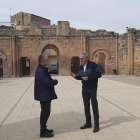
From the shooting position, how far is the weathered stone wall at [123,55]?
75.2 ft

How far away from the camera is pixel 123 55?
77.0 ft

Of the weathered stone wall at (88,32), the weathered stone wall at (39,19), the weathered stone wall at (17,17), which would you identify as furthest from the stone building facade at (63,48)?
the weathered stone wall at (17,17)

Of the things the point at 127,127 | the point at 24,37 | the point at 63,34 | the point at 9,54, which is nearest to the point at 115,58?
the point at 63,34

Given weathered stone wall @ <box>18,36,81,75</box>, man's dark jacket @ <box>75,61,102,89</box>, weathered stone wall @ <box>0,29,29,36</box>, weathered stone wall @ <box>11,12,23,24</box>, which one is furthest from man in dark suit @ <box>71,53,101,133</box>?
weathered stone wall @ <box>11,12,23,24</box>

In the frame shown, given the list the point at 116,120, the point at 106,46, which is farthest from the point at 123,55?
the point at 116,120

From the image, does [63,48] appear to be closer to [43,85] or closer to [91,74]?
[91,74]

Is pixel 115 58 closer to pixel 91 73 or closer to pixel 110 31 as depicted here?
pixel 110 31

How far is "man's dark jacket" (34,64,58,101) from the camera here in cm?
418

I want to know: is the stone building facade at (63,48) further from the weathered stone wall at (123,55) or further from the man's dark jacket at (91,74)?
the man's dark jacket at (91,74)

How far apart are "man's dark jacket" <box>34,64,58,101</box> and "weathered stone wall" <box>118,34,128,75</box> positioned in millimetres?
19809

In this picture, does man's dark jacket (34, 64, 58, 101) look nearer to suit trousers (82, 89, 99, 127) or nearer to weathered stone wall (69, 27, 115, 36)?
suit trousers (82, 89, 99, 127)

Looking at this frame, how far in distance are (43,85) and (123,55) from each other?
20612 mm

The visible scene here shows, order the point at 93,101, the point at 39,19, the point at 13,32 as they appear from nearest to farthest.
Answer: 1. the point at 93,101
2. the point at 13,32
3. the point at 39,19

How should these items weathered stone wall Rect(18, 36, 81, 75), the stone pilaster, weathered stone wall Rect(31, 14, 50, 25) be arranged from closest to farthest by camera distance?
the stone pilaster, weathered stone wall Rect(18, 36, 81, 75), weathered stone wall Rect(31, 14, 50, 25)
